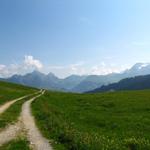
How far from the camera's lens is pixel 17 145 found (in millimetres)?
21609

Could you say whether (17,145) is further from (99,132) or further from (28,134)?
(99,132)

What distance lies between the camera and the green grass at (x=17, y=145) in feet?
68.6

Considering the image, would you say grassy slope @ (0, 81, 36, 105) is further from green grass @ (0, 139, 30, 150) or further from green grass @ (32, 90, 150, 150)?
green grass @ (0, 139, 30, 150)

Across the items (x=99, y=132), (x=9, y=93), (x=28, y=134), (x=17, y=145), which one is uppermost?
(x=9, y=93)

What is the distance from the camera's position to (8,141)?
23.6 meters

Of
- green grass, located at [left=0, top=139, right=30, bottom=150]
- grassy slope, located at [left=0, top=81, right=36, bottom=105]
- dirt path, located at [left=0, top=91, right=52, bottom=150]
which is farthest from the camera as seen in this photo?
grassy slope, located at [left=0, top=81, right=36, bottom=105]

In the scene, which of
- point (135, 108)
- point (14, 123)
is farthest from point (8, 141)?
→ point (135, 108)

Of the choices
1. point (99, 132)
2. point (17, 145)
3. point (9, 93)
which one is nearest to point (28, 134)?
point (17, 145)

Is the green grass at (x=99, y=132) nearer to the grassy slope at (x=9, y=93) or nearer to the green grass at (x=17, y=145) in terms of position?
the green grass at (x=17, y=145)

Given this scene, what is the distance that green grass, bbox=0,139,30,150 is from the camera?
20906 mm

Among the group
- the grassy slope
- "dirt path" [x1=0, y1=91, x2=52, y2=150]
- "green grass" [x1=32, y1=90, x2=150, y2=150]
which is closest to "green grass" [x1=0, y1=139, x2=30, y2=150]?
"dirt path" [x1=0, y1=91, x2=52, y2=150]

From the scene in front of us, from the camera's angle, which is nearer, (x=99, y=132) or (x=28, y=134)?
(x=28, y=134)

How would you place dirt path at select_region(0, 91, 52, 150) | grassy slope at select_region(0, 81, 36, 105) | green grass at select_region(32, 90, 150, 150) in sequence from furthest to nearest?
1. grassy slope at select_region(0, 81, 36, 105)
2. dirt path at select_region(0, 91, 52, 150)
3. green grass at select_region(32, 90, 150, 150)

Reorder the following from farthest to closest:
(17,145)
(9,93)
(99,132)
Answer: (9,93) → (99,132) → (17,145)
